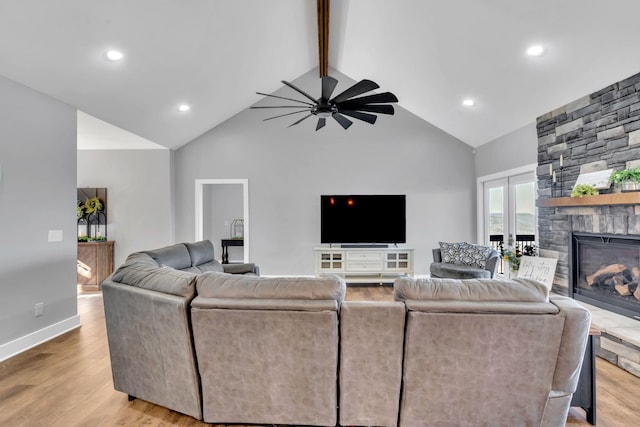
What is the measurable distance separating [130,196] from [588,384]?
6.27 meters

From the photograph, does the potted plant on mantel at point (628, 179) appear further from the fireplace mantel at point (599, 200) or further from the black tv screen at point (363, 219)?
the black tv screen at point (363, 219)

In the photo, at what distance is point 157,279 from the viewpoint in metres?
2.10

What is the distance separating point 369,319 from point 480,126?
4686 mm

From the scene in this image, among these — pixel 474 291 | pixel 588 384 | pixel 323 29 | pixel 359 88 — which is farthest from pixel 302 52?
pixel 588 384

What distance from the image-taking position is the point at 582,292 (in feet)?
12.1

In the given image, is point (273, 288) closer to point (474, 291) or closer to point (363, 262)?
point (474, 291)

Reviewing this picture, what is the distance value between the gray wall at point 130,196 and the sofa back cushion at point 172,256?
7.28 ft

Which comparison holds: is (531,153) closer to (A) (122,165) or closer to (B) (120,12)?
(B) (120,12)

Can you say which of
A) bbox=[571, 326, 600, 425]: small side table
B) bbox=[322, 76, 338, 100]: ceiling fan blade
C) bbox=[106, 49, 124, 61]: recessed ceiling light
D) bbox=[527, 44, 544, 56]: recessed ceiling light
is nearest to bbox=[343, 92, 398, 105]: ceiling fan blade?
bbox=[322, 76, 338, 100]: ceiling fan blade

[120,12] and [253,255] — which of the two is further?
[253,255]

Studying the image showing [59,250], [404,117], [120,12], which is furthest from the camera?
[404,117]

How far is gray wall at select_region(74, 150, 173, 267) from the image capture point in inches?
227

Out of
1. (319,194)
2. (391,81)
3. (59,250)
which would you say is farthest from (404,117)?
(59,250)

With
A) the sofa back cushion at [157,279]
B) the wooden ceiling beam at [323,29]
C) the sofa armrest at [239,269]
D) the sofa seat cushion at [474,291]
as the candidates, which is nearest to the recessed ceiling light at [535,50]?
the wooden ceiling beam at [323,29]
